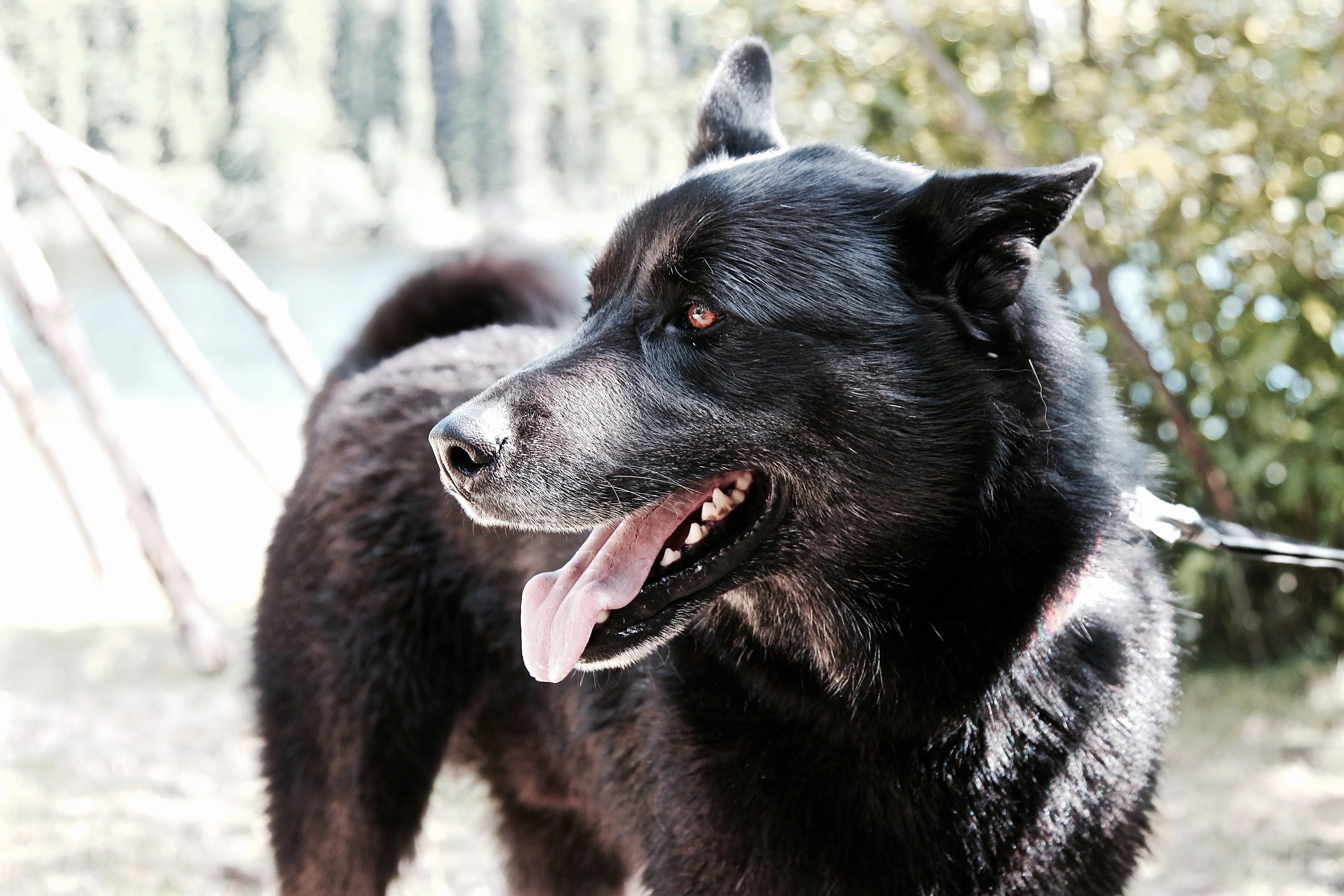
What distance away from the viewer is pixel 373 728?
2309 millimetres

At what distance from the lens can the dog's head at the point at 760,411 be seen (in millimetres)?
1632

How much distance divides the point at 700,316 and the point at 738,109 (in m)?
0.70

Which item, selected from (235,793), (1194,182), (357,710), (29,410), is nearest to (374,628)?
(357,710)

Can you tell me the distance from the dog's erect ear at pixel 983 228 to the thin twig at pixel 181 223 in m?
2.57

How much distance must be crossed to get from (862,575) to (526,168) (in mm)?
5740

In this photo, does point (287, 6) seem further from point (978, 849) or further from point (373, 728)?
point (978, 849)

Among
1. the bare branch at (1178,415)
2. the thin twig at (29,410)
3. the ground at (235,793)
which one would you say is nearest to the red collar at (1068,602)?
the ground at (235,793)

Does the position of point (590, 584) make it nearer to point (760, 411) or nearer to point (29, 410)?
point (760, 411)

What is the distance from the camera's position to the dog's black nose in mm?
1593

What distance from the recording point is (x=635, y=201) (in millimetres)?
2025

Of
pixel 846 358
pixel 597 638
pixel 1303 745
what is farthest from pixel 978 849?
pixel 1303 745

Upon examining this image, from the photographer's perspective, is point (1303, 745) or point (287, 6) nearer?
point (1303, 745)

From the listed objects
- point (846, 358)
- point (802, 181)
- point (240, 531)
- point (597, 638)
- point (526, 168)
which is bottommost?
point (240, 531)

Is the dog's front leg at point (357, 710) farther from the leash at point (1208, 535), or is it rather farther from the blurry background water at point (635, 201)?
the leash at point (1208, 535)
